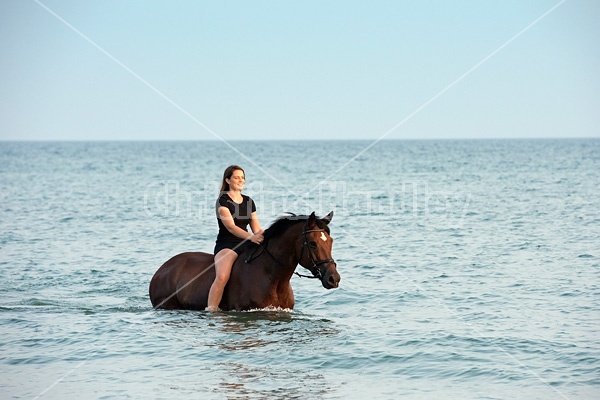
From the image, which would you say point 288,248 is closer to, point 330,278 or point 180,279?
point 330,278

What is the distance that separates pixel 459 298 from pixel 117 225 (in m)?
17.0

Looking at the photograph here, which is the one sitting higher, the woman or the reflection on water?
the woman

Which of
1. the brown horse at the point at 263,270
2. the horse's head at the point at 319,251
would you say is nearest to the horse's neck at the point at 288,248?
the brown horse at the point at 263,270

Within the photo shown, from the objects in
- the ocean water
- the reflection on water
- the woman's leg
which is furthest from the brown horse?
the reflection on water

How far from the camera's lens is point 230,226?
38.7ft

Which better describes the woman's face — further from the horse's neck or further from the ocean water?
the ocean water

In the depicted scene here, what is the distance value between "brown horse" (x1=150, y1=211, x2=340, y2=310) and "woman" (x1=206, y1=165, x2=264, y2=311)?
13cm

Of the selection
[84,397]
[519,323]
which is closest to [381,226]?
[519,323]

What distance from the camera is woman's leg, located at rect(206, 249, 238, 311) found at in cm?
1204

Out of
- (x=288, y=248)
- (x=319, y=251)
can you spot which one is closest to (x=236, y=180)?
(x=288, y=248)

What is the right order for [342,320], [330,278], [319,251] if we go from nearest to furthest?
[330,278] → [319,251] → [342,320]

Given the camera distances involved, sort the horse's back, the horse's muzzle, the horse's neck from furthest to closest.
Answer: the horse's back < the horse's neck < the horse's muzzle

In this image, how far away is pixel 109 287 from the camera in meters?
16.0

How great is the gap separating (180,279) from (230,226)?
5.20ft
